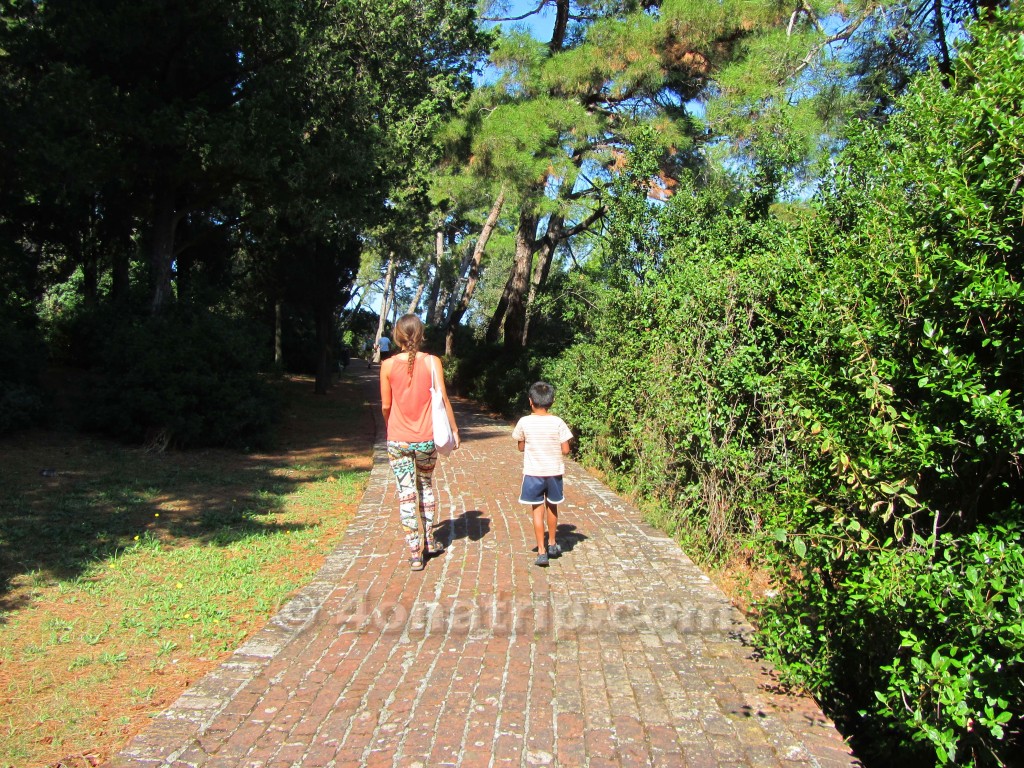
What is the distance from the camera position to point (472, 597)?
192 inches

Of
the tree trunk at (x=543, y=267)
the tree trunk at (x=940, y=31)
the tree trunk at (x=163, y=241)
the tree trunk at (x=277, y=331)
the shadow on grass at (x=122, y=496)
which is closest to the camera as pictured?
the shadow on grass at (x=122, y=496)

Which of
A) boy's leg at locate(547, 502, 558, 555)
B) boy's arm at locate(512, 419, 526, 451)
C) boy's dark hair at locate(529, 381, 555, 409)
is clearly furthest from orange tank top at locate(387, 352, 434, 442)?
boy's leg at locate(547, 502, 558, 555)

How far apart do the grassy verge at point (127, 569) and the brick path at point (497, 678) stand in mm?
411

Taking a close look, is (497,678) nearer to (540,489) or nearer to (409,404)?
(540,489)

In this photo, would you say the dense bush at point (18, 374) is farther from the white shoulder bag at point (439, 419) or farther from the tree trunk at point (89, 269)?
the white shoulder bag at point (439, 419)

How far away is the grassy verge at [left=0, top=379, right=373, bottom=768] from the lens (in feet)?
12.2

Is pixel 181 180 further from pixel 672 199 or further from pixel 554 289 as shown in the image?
pixel 672 199

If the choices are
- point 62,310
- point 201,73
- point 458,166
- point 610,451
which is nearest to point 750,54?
point 458,166

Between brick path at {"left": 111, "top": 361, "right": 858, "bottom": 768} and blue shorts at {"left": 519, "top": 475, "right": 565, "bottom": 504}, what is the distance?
503 millimetres

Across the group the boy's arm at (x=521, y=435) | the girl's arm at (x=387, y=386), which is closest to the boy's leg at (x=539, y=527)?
the boy's arm at (x=521, y=435)

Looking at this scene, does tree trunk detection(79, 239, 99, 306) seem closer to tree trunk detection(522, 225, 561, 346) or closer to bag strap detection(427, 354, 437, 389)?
tree trunk detection(522, 225, 561, 346)

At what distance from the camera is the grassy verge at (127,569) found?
12.2ft

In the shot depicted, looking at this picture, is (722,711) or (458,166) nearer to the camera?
(722,711)

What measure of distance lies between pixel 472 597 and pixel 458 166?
438 inches
